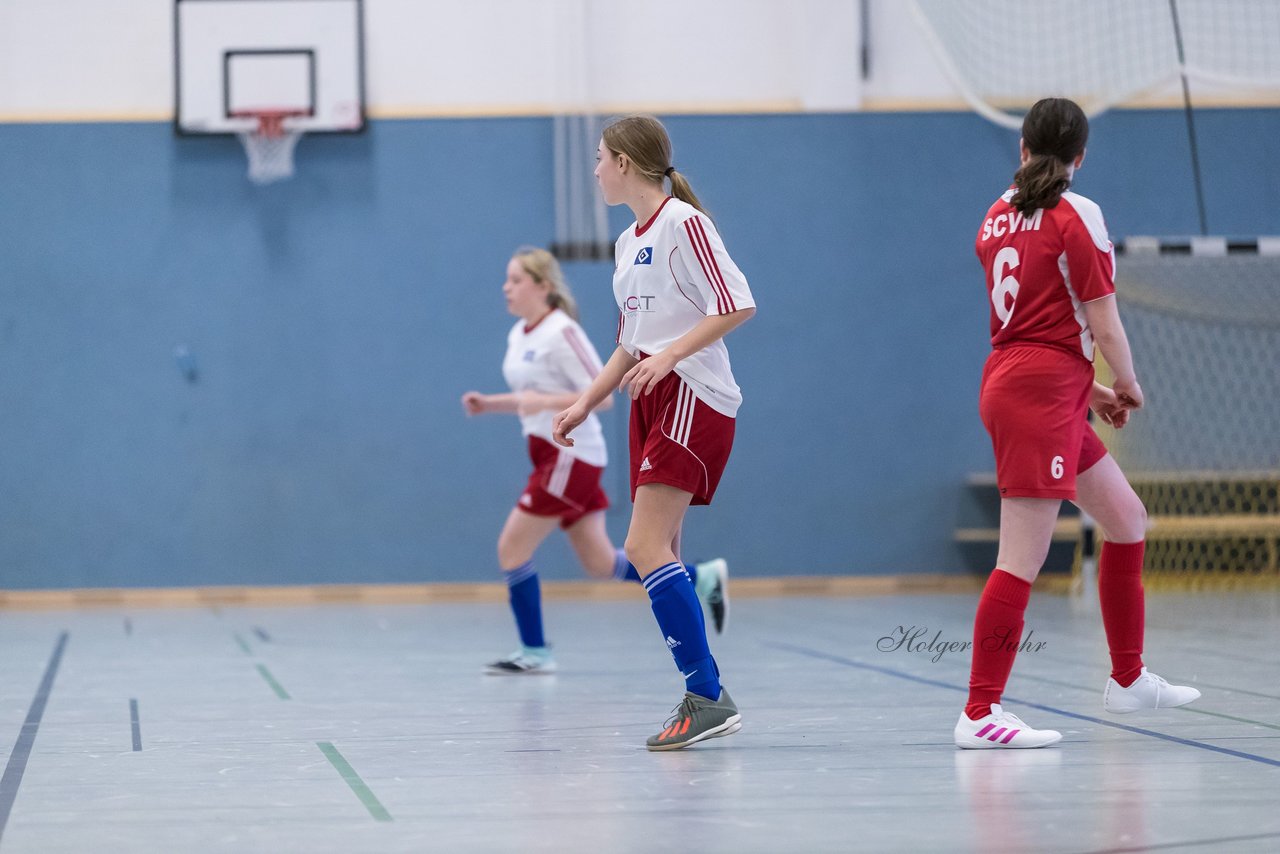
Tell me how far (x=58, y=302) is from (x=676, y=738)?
780 centimetres

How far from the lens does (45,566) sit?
33.2ft

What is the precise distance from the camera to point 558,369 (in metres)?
5.93

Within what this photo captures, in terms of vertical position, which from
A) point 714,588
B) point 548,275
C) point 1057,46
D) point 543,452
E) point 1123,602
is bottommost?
point 714,588

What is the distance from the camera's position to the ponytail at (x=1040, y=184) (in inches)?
142

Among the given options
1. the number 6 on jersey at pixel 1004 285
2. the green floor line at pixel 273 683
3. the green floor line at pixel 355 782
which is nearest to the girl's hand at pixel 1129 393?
the number 6 on jersey at pixel 1004 285

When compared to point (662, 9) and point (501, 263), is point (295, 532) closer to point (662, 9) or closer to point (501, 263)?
point (501, 263)

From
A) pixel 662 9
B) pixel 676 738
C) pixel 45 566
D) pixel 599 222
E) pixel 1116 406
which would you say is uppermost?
pixel 662 9

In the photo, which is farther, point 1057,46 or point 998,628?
point 1057,46

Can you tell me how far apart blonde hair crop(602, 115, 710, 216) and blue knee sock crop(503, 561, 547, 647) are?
232 centimetres

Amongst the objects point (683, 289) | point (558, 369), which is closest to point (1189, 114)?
point (558, 369)

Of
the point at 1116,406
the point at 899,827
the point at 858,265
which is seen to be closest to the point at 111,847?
the point at 899,827

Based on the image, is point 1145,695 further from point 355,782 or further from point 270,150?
point 270,150

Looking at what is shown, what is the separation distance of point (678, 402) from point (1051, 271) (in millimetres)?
971

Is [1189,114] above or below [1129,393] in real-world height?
above
